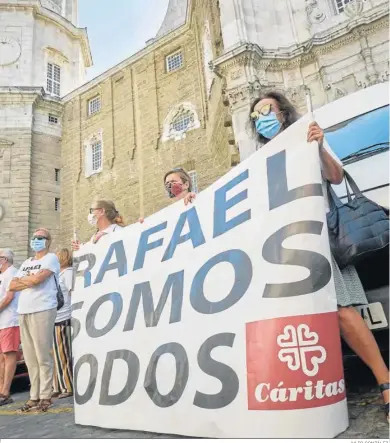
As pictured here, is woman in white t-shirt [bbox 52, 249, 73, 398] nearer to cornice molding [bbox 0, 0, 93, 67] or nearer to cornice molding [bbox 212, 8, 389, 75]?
cornice molding [bbox 212, 8, 389, 75]

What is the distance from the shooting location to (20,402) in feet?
13.9

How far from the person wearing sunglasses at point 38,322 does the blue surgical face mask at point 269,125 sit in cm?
256

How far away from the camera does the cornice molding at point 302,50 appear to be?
938 centimetres

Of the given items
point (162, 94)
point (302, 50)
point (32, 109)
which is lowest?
point (302, 50)

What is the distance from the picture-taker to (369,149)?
2859mm

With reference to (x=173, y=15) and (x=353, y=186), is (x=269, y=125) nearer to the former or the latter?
(x=353, y=186)

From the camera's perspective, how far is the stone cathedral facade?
992cm

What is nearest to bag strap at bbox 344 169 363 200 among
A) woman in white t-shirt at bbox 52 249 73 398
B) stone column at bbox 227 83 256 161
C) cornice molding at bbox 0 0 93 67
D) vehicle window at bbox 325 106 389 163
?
vehicle window at bbox 325 106 389 163

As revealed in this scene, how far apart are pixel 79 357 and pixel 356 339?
1996 mm

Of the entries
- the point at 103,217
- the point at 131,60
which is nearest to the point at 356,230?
the point at 103,217

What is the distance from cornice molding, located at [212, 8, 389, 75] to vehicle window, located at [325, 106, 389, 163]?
25.1ft

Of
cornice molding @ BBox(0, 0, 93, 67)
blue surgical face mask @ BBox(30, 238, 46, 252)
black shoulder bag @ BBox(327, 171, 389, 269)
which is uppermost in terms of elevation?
cornice molding @ BBox(0, 0, 93, 67)

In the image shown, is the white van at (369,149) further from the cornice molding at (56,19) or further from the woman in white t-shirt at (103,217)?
the cornice molding at (56,19)

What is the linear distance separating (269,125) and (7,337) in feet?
12.3
